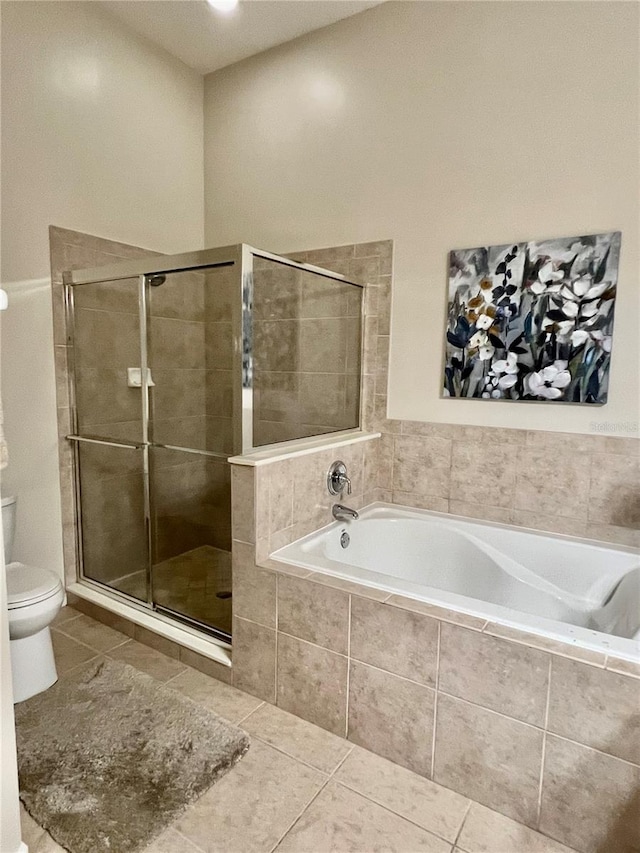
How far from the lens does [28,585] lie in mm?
2039

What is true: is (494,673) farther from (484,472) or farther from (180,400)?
(180,400)

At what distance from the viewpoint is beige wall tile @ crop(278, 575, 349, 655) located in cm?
176

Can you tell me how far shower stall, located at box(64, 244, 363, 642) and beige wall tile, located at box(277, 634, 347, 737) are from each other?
375 mm

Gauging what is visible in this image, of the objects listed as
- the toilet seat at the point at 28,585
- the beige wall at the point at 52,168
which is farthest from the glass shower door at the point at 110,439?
the toilet seat at the point at 28,585

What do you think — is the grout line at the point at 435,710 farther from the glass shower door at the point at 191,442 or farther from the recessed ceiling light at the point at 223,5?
the recessed ceiling light at the point at 223,5

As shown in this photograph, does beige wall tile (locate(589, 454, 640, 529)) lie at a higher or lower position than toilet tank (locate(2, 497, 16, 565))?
higher

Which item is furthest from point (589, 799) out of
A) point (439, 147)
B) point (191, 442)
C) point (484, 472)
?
point (439, 147)

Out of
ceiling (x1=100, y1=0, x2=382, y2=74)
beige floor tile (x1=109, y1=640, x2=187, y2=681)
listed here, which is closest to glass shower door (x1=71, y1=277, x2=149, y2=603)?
beige floor tile (x1=109, y1=640, x2=187, y2=681)

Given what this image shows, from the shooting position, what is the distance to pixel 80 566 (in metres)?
2.72

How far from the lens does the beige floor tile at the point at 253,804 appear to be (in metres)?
1.41

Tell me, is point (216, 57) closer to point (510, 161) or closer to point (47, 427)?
point (510, 161)

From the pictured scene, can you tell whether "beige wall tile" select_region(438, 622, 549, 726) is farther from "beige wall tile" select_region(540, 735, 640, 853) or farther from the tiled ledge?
the tiled ledge

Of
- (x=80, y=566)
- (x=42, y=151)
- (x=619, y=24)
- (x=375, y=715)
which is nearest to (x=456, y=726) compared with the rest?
(x=375, y=715)

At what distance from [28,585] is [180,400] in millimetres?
1054
